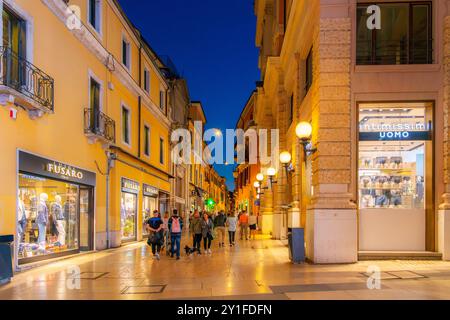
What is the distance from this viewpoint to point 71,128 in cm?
→ 1691

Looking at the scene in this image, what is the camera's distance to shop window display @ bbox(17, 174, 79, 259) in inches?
537

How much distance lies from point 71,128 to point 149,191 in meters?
12.2

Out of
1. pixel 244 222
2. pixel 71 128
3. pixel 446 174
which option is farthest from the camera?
pixel 244 222

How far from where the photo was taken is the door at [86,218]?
18531 millimetres

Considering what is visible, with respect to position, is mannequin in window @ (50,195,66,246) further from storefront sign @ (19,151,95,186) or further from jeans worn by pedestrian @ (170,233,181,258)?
jeans worn by pedestrian @ (170,233,181,258)

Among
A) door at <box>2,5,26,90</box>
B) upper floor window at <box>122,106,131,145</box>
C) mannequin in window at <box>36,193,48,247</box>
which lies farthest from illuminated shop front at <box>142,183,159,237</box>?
door at <box>2,5,26,90</box>

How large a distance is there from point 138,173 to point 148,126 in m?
3.99

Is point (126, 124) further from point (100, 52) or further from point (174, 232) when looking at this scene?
point (174, 232)

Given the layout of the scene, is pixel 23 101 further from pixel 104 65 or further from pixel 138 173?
pixel 138 173

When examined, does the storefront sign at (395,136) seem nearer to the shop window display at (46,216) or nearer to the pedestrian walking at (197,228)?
the pedestrian walking at (197,228)

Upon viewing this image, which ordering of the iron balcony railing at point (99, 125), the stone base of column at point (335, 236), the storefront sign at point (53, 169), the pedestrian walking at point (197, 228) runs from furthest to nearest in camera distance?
1. the pedestrian walking at point (197, 228)
2. the iron balcony railing at point (99, 125)
3. the stone base of column at point (335, 236)
4. the storefront sign at point (53, 169)

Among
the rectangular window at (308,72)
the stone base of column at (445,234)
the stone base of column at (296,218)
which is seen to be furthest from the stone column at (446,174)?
the stone base of column at (296,218)

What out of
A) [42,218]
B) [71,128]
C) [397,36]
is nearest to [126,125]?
[71,128]

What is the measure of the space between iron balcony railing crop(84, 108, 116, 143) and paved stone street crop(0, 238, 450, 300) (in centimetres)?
528
